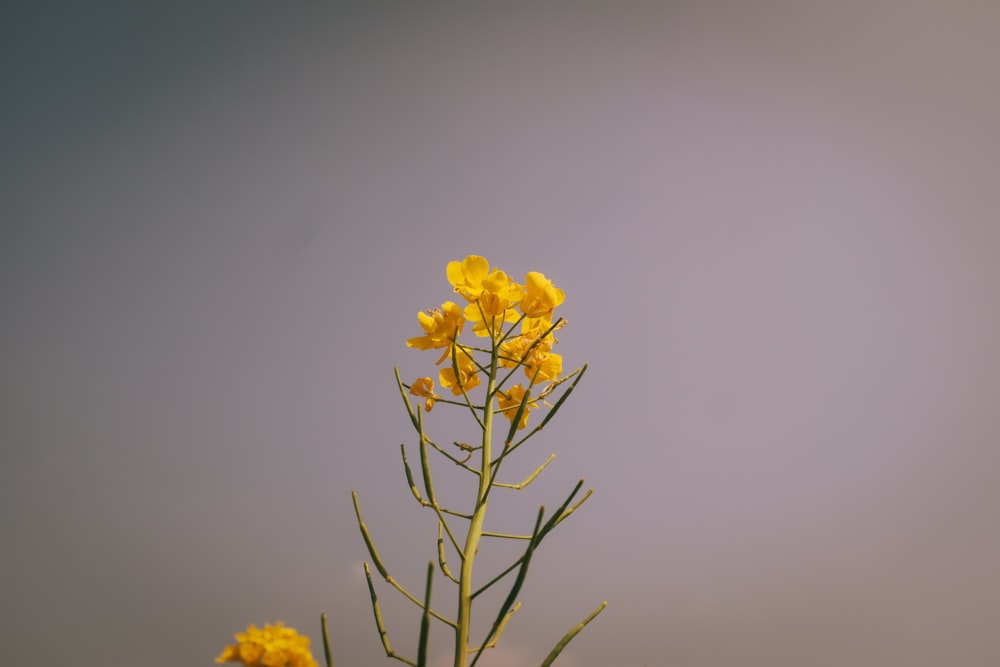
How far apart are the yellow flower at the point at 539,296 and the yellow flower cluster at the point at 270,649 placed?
1037 mm

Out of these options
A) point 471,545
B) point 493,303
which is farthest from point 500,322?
point 471,545

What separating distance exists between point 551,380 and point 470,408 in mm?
292

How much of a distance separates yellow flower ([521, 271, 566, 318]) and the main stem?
0.85ft

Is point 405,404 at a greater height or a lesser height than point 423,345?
lesser

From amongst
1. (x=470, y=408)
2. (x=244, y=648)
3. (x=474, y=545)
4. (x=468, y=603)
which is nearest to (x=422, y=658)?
(x=468, y=603)

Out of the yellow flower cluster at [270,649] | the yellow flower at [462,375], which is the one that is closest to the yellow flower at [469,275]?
the yellow flower at [462,375]

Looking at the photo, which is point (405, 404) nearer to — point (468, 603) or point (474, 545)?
point (474, 545)

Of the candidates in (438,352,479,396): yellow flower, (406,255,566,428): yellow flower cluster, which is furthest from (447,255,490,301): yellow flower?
(438,352,479,396): yellow flower

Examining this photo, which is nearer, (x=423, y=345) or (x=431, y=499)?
(x=431, y=499)

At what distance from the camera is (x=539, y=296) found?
166 centimetres

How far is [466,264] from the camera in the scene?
1.72m

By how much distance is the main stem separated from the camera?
1.31 metres

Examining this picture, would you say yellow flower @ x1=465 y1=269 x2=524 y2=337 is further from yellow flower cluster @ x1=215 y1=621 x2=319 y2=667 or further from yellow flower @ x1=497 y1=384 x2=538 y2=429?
yellow flower cluster @ x1=215 y1=621 x2=319 y2=667

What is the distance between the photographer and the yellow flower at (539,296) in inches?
64.4
